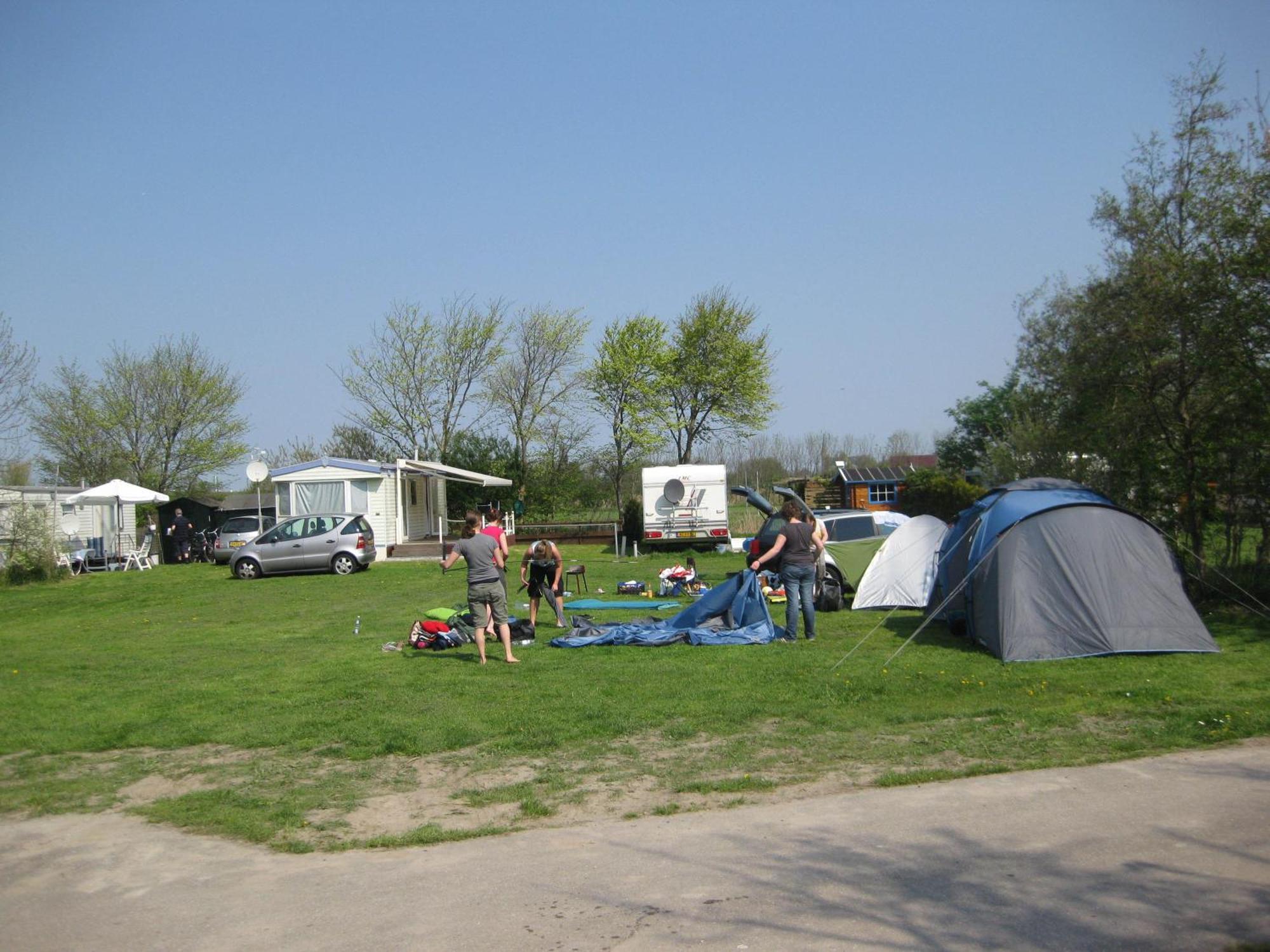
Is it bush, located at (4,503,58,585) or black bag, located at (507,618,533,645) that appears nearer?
black bag, located at (507,618,533,645)

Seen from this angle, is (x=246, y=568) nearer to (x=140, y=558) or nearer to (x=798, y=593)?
(x=140, y=558)

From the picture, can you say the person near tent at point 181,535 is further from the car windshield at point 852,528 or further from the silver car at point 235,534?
the car windshield at point 852,528

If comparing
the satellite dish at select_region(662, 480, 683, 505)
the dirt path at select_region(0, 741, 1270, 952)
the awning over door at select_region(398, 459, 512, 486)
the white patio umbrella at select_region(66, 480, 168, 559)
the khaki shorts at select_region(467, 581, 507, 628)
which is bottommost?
the dirt path at select_region(0, 741, 1270, 952)

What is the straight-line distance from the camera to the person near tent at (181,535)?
31.0m

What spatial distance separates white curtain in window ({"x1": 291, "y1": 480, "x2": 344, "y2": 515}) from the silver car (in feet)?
3.22

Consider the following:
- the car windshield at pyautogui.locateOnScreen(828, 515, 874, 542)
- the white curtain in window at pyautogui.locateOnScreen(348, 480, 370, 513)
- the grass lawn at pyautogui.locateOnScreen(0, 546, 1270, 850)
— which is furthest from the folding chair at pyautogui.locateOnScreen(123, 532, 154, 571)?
the car windshield at pyautogui.locateOnScreen(828, 515, 874, 542)

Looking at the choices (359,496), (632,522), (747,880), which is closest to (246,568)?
(359,496)

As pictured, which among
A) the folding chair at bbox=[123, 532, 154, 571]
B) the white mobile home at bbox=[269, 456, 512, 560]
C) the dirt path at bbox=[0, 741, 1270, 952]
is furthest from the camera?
the white mobile home at bbox=[269, 456, 512, 560]

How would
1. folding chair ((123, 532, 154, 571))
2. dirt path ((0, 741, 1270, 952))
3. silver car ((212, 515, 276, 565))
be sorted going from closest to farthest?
dirt path ((0, 741, 1270, 952)) < folding chair ((123, 532, 154, 571)) < silver car ((212, 515, 276, 565))

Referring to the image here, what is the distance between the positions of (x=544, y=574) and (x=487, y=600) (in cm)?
264

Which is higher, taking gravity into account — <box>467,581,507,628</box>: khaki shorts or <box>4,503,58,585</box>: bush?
<box>4,503,58,585</box>: bush

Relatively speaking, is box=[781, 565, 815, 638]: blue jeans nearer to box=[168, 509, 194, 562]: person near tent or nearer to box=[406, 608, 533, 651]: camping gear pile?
box=[406, 608, 533, 651]: camping gear pile

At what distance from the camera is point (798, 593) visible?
40.0 ft

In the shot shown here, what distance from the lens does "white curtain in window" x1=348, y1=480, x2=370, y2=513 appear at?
97.2ft
